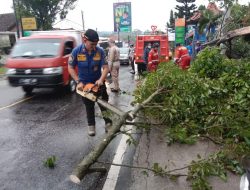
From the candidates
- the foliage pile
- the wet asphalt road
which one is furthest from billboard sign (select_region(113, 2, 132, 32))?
the foliage pile

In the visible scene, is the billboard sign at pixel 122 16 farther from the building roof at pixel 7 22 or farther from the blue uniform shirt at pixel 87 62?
the blue uniform shirt at pixel 87 62

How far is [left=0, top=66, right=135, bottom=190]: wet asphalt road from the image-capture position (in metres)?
4.27

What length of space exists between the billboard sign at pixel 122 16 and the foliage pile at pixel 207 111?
50051mm

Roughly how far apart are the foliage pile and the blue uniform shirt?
99 cm

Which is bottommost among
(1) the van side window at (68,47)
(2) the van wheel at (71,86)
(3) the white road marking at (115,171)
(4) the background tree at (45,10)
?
(2) the van wheel at (71,86)

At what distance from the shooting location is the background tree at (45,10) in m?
33.6

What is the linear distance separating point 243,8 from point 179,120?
8.14m

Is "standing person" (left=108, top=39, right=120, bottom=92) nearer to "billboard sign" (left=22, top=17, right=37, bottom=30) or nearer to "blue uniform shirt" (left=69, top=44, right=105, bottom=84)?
"blue uniform shirt" (left=69, top=44, right=105, bottom=84)

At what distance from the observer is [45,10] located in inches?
1368

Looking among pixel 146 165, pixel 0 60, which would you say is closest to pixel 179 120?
pixel 146 165

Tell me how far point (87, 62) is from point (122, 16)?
Result: 51294 millimetres

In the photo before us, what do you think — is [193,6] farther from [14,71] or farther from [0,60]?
[14,71]

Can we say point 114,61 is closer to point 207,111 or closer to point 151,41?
point 207,111

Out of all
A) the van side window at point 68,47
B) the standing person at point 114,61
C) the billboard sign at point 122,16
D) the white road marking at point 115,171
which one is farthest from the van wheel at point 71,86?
the billboard sign at point 122,16
